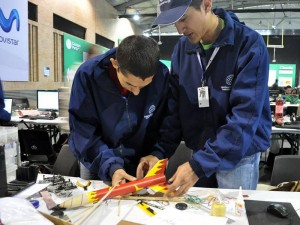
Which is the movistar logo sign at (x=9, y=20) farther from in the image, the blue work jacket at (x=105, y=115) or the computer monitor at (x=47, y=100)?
the blue work jacket at (x=105, y=115)

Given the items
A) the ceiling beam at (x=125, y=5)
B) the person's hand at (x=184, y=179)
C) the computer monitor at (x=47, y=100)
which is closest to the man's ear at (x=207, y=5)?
the person's hand at (x=184, y=179)

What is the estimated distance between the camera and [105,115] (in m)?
1.37

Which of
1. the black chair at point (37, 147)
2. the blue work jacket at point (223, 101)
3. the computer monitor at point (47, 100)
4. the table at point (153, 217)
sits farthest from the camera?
the computer monitor at point (47, 100)

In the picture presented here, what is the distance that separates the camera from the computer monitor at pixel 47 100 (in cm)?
568

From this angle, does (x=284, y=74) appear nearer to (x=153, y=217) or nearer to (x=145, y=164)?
(x=145, y=164)

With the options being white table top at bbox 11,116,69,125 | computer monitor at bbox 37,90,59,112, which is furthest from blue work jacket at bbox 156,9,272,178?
computer monitor at bbox 37,90,59,112

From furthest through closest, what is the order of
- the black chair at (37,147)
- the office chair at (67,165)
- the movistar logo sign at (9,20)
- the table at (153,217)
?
the movistar logo sign at (9,20)
the black chair at (37,147)
the office chair at (67,165)
the table at (153,217)

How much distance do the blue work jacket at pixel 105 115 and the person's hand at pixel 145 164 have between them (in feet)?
0.18

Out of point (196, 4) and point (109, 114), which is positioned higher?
point (196, 4)

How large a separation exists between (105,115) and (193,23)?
533 mm

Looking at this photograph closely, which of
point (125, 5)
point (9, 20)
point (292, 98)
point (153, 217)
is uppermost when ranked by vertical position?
point (125, 5)

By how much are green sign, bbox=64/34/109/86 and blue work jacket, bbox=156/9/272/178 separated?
21.9 ft

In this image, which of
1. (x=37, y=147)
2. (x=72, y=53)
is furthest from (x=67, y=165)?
(x=72, y=53)

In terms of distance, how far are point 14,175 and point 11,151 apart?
127 millimetres
